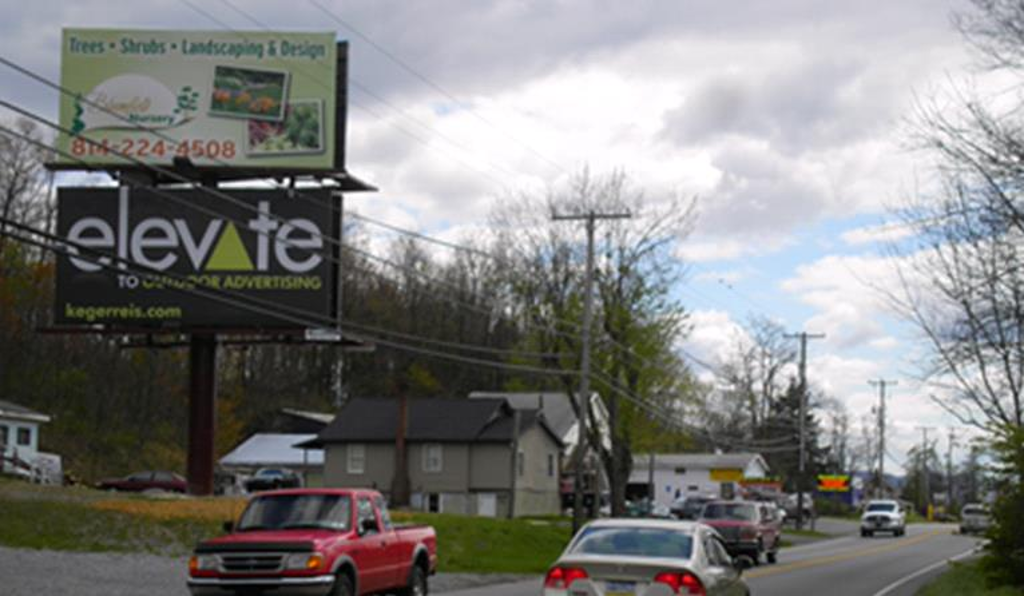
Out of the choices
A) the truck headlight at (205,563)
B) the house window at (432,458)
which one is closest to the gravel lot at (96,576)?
the truck headlight at (205,563)

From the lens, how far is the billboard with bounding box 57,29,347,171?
140 ft

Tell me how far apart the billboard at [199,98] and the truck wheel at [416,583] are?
23.4 metres

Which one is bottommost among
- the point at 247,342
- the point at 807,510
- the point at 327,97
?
the point at 807,510

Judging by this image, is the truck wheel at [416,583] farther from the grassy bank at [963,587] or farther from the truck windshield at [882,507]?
the truck windshield at [882,507]

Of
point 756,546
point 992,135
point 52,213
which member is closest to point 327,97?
point 756,546

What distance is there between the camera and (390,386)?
95188 mm

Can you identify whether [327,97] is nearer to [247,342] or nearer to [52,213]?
[247,342]

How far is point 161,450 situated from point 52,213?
14678 millimetres

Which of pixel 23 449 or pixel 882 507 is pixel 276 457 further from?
pixel 882 507

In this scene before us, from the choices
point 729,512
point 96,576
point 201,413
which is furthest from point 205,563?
point 201,413

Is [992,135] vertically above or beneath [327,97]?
beneath

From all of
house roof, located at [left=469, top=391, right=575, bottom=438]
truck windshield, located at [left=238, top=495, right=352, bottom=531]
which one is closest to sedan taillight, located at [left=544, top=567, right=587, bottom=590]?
truck windshield, located at [left=238, top=495, right=352, bottom=531]

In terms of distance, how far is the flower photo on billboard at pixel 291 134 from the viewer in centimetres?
4262

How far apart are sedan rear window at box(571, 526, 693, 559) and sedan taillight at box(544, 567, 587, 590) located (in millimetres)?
500
